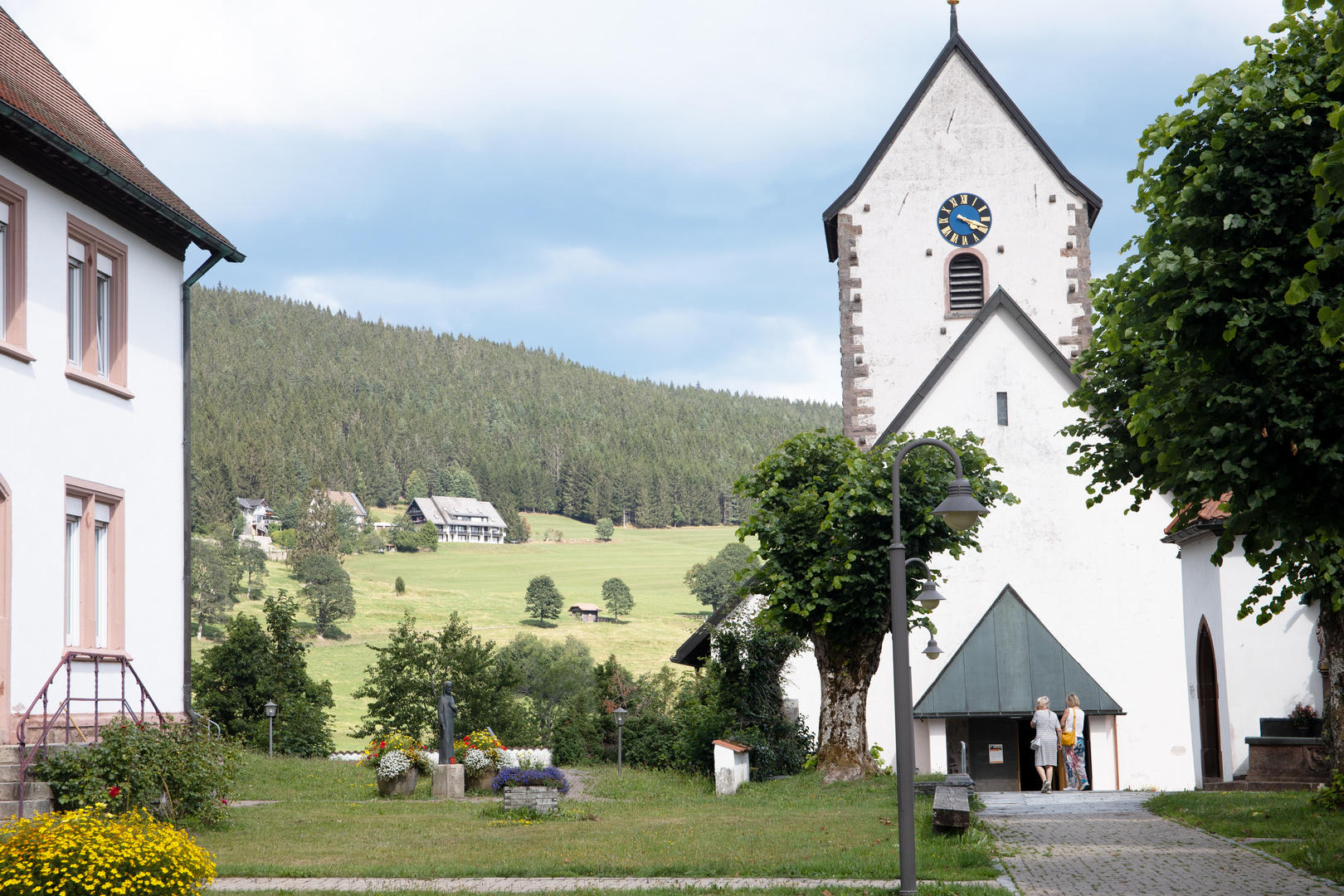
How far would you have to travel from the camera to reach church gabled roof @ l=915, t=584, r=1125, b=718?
26.8m

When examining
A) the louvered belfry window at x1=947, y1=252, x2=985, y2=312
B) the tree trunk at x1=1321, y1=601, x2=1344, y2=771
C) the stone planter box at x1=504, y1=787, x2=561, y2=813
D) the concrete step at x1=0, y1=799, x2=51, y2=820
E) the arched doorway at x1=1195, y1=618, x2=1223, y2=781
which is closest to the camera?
the concrete step at x1=0, y1=799, x2=51, y2=820

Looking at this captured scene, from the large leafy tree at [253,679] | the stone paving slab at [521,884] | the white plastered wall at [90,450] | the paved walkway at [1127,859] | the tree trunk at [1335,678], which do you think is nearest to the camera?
the paved walkway at [1127,859]

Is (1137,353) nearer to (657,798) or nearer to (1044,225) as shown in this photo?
(657,798)

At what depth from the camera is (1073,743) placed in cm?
2331

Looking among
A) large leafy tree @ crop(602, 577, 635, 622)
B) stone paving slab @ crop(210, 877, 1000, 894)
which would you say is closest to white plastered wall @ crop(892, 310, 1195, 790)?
stone paving slab @ crop(210, 877, 1000, 894)

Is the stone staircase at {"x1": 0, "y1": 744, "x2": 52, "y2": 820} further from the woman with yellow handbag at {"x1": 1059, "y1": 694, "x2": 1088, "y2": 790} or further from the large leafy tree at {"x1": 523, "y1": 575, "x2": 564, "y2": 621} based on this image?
the large leafy tree at {"x1": 523, "y1": 575, "x2": 564, "y2": 621}

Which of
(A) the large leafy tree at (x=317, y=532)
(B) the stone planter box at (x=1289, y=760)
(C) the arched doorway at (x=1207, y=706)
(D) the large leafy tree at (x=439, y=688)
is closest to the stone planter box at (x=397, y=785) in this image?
(B) the stone planter box at (x=1289, y=760)

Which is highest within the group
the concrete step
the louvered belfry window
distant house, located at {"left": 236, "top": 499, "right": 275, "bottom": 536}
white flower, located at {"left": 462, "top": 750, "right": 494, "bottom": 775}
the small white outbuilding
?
distant house, located at {"left": 236, "top": 499, "right": 275, "bottom": 536}

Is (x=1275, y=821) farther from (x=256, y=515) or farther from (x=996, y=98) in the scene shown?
(x=256, y=515)

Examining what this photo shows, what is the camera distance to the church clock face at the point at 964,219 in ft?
105

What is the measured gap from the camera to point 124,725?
14.4m

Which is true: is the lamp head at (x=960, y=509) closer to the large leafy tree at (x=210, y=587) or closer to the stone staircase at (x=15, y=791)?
the stone staircase at (x=15, y=791)

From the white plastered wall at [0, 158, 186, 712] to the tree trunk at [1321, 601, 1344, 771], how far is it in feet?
50.9

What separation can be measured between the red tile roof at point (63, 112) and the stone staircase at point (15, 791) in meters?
6.83
